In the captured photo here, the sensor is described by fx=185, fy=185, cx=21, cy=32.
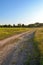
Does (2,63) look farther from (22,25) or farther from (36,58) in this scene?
(22,25)

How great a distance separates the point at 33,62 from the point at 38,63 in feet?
1.13

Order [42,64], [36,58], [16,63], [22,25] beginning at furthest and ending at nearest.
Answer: [22,25] < [36,58] < [16,63] < [42,64]


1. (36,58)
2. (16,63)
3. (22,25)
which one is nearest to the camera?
(16,63)

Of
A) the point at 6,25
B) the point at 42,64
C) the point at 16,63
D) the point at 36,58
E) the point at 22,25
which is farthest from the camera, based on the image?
the point at 22,25

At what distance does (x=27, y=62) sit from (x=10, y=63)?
3.03 feet

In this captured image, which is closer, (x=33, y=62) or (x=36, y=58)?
(x=33, y=62)

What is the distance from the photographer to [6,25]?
11050 cm

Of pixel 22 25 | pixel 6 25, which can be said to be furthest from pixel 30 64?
pixel 22 25

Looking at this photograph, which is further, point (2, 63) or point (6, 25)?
point (6, 25)

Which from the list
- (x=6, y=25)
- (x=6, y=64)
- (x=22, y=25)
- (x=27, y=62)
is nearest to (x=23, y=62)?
(x=27, y=62)

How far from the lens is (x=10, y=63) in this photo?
974 cm

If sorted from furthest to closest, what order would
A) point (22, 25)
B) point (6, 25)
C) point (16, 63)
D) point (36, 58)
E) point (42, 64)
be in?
point (22, 25)
point (6, 25)
point (36, 58)
point (16, 63)
point (42, 64)

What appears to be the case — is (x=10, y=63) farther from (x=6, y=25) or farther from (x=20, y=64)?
(x=6, y=25)

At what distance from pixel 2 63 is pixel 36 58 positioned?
7.33 feet
